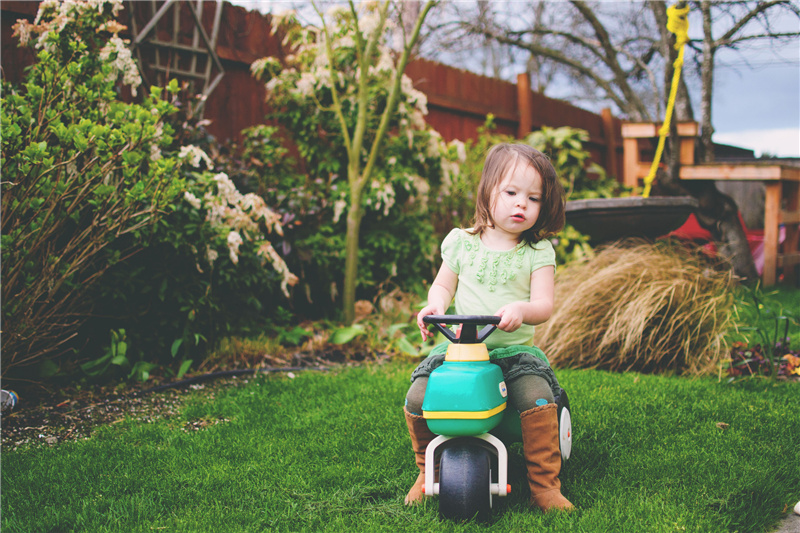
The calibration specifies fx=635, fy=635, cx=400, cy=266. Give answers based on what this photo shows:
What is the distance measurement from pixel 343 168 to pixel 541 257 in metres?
3.18

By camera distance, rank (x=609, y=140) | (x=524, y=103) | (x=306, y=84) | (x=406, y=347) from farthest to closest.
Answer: (x=609, y=140) < (x=524, y=103) < (x=306, y=84) < (x=406, y=347)

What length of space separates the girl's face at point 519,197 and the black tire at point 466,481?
2.35ft

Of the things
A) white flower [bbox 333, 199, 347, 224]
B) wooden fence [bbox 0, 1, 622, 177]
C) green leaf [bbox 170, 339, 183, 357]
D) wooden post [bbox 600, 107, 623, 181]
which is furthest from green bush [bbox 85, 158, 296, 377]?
wooden post [bbox 600, 107, 623, 181]

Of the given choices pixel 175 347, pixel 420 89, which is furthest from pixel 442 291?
pixel 420 89

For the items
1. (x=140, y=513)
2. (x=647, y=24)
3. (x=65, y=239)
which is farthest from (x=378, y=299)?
(x=647, y=24)

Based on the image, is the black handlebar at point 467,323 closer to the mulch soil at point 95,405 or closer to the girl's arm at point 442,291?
the girl's arm at point 442,291

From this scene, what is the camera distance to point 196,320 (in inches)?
140

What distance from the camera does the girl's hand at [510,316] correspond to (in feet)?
5.88

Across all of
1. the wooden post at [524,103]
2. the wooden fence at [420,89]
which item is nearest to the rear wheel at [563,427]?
the wooden fence at [420,89]

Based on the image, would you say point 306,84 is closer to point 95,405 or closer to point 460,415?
point 95,405

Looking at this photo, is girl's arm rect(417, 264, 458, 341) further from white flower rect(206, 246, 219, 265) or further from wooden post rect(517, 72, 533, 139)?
wooden post rect(517, 72, 533, 139)

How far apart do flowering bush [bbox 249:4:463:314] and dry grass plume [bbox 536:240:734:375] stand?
1602 millimetres

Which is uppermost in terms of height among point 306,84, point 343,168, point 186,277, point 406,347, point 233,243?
point 306,84

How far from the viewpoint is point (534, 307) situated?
194 centimetres
